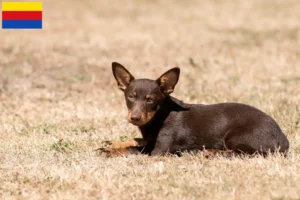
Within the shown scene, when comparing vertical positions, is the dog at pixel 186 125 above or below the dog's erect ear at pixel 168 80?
below

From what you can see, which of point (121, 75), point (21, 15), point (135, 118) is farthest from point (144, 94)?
point (21, 15)

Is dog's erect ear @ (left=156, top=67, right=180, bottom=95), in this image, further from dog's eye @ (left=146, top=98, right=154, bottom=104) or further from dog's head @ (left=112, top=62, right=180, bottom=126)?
dog's eye @ (left=146, top=98, right=154, bottom=104)

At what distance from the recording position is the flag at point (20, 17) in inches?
733

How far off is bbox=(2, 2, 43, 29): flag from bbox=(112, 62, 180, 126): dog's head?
1105 cm

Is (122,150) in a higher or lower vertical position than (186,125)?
lower

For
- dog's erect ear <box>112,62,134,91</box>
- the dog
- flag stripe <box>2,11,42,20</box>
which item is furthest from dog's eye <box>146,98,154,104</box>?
flag stripe <box>2,11,42,20</box>

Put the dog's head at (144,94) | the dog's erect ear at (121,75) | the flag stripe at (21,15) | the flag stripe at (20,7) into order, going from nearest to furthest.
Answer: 1. the dog's head at (144,94)
2. the dog's erect ear at (121,75)
3. the flag stripe at (21,15)
4. the flag stripe at (20,7)

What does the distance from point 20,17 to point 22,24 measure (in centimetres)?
20

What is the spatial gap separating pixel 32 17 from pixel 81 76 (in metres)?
6.70

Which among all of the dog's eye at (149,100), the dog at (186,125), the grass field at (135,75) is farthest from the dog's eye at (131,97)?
the grass field at (135,75)

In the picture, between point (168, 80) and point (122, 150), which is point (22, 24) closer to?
point (168, 80)

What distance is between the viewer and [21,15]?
1834 cm

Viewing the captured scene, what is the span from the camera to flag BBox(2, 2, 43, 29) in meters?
18.6

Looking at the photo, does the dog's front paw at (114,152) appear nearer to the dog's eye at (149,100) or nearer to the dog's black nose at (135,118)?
the dog's black nose at (135,118)
